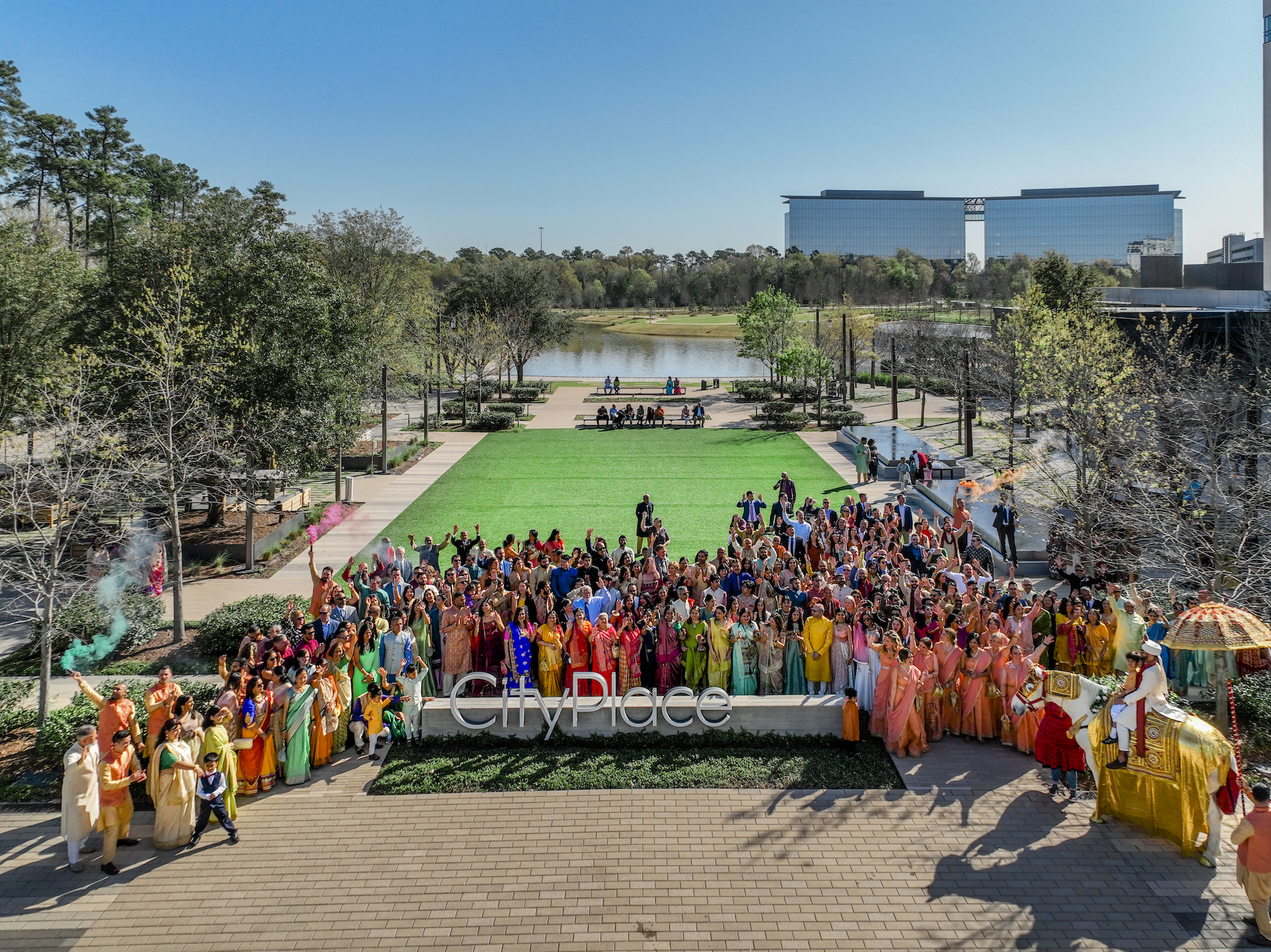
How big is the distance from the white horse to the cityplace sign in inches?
133

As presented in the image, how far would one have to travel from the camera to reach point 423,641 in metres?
12.1

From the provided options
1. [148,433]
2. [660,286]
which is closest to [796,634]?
[148,433]

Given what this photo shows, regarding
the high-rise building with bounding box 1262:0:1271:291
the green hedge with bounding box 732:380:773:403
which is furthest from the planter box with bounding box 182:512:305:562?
the high-rise building with bounding box 1262:0:1271:291

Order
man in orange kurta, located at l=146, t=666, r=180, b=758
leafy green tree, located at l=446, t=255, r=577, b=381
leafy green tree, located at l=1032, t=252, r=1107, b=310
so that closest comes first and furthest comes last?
man in orange kurta, located at l=146, t=666, r=180, b=758
leafy green tree, located at l=1032, t=252, r=1107, b=310
leafy green tree, located at l=446, t=255, r=577, b=381

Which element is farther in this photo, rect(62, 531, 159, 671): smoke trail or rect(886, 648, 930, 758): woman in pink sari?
rect(62, 531, 159, 671): smoke trail

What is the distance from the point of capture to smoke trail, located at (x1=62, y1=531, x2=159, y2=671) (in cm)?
1346

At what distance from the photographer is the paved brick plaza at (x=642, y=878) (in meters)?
7.44

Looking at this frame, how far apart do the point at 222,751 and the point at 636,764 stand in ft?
14.2

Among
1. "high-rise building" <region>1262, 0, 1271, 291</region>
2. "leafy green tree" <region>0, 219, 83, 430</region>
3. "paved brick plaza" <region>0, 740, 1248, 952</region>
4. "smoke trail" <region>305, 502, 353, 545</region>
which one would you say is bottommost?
"paved brick plaza" <region>0, 740, 1248, 952</region>

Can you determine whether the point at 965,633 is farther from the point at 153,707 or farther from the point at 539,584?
the point at 153,707

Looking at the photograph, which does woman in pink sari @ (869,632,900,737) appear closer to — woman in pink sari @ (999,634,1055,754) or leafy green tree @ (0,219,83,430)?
woman in pink sari @ (999,634,1055,754)

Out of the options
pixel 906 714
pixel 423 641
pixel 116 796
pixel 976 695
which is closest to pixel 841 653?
pixel 906 714

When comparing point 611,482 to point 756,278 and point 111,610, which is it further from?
point 756,278

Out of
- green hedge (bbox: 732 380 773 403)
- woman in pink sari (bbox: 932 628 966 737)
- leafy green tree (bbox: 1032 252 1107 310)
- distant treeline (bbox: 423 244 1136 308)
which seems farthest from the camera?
distant treeline (bbox: 423 244 1136 308)
